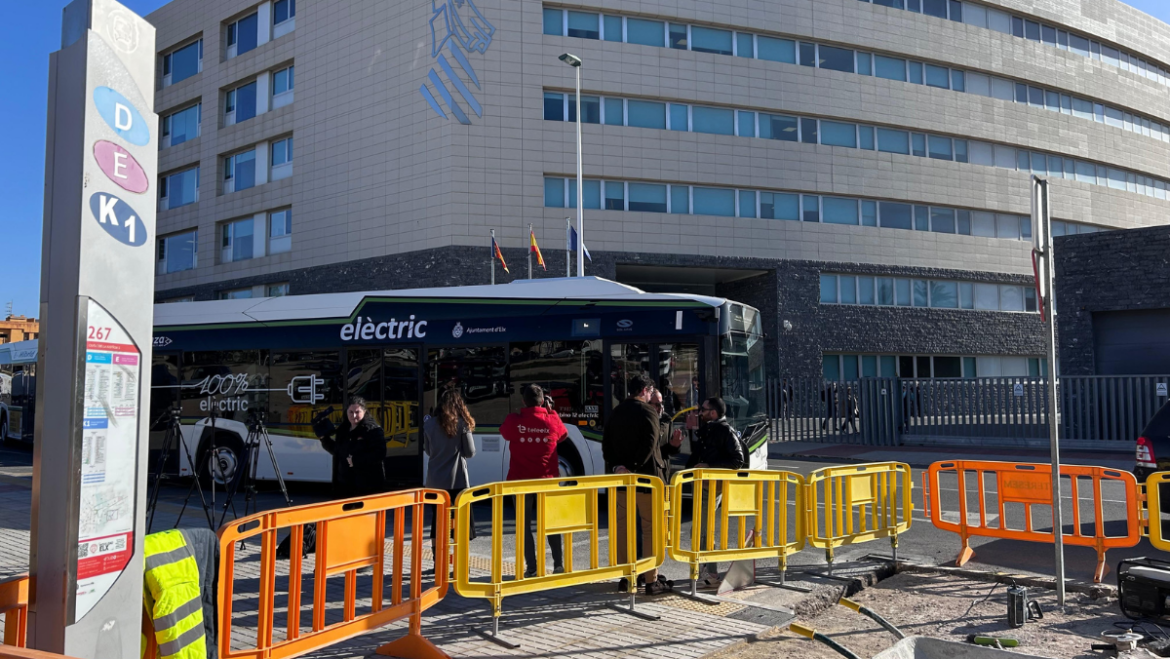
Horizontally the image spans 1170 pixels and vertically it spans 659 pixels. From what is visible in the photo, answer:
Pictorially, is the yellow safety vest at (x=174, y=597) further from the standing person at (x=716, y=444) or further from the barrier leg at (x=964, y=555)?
the barrier leg at (x=964, y=555)

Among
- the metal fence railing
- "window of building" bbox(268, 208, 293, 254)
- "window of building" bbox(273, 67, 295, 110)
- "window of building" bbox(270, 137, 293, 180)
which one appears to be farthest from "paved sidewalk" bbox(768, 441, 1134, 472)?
"window of building" bbox(273, 67, 295, 110)

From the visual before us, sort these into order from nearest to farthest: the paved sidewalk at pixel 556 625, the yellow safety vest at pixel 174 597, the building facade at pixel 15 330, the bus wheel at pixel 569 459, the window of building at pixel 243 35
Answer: the yellow safety vest at pixel 174 597 < the paved sidewalk at pixel 556 625 < the bus wheel at pixel 569 459 < the window of building at pixel 243 35 < the building facade at pixel 15 330

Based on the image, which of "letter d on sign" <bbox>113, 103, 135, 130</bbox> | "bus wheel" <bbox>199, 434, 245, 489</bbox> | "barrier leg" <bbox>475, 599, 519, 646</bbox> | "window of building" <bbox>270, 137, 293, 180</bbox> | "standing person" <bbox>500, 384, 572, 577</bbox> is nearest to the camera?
"letter d on sign" <bbox>113, 103, 135, 130</bbox>

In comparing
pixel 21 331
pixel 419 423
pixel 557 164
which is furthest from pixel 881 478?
pixel 21 331

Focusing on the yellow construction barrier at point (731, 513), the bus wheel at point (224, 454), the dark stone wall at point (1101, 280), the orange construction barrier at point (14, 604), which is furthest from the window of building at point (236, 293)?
the orange construction barrier at point (14, 604)

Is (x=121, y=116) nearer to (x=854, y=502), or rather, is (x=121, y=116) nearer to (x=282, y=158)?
(x=854, y=502)

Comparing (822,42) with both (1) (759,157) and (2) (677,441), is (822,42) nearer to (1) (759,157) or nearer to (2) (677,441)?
(1) (759,157)

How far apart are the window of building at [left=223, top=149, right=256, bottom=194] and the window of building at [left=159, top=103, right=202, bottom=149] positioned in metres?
2.80

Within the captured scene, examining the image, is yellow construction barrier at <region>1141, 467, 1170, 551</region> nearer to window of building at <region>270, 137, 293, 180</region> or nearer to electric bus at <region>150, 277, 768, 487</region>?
electric bus at <region>150, 277, 768, 487</region>

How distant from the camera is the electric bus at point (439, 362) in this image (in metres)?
11.6

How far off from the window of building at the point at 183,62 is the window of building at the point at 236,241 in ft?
23.6

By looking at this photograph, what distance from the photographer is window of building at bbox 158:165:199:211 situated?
1483 inches

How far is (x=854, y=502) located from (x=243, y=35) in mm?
34565

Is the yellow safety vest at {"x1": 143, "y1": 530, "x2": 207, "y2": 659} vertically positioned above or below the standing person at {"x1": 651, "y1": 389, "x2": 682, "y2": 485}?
below
